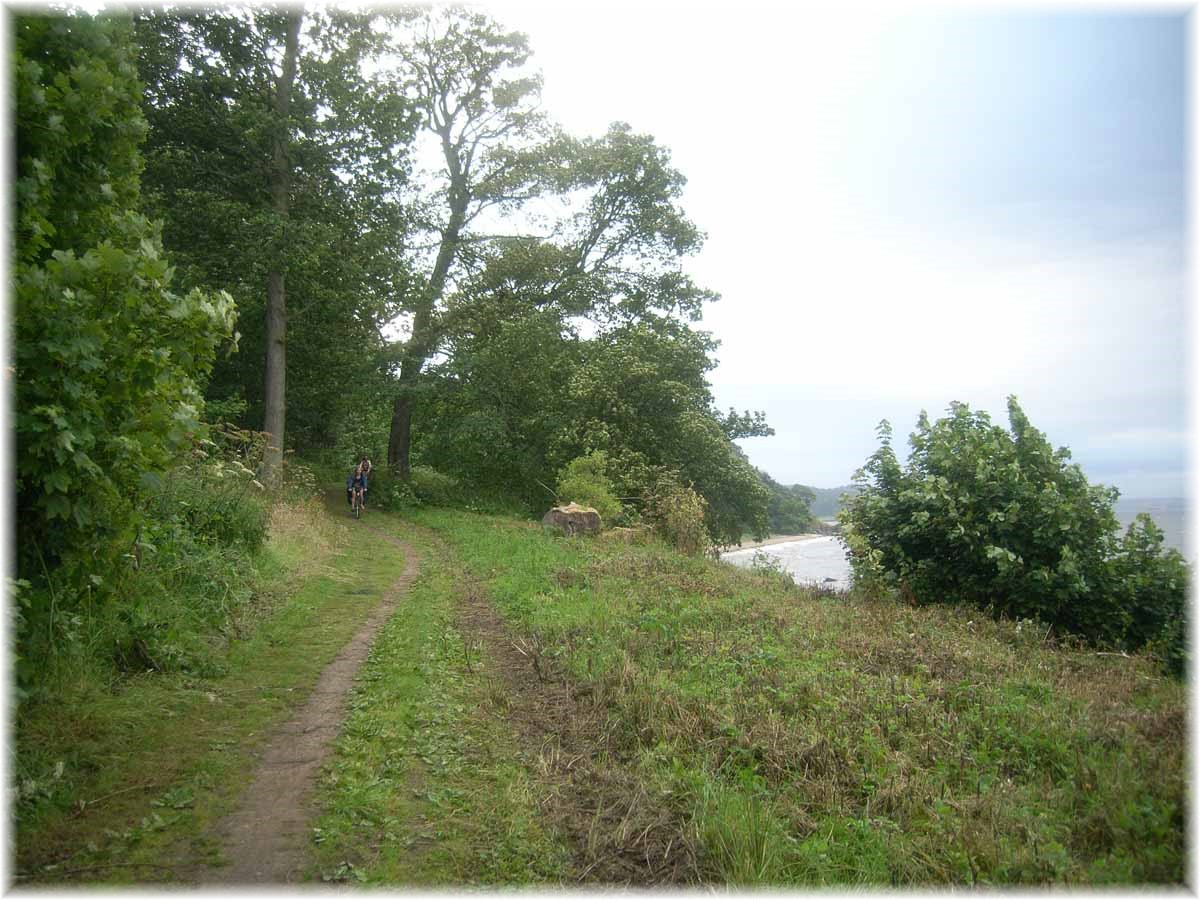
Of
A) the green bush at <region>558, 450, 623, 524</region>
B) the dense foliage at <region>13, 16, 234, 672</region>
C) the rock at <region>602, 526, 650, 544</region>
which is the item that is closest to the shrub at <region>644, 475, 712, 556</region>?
the rock at <region>602, 526, 650, 544</region>

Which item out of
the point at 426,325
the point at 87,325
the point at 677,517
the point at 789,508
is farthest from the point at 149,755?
the point at 789,508

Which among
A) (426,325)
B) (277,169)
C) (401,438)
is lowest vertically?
(401,438)

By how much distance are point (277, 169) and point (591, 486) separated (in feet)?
37.8

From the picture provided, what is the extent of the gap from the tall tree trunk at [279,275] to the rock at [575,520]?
22.7ft

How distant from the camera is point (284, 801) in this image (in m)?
4.19

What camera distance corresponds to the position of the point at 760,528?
82.9 feet

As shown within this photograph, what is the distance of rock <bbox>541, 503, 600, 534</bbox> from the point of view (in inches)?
679

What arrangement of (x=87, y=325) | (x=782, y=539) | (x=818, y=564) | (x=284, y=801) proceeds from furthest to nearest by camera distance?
(x=782, y=539), (x=818, y=564), (x=284, y=801), (x=87, y=325)

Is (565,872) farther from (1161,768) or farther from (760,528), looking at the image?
(760,528)

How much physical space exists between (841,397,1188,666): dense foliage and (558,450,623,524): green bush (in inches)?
334

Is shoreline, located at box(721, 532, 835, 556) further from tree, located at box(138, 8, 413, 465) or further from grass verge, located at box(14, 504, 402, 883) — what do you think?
grass verge, located at box(14, 504, 402, 883)

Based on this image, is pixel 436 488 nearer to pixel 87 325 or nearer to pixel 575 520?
pixel 575 520

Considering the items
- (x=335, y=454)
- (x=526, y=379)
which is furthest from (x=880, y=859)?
(x=335, y=454)

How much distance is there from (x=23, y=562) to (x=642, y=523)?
15.4 metres
